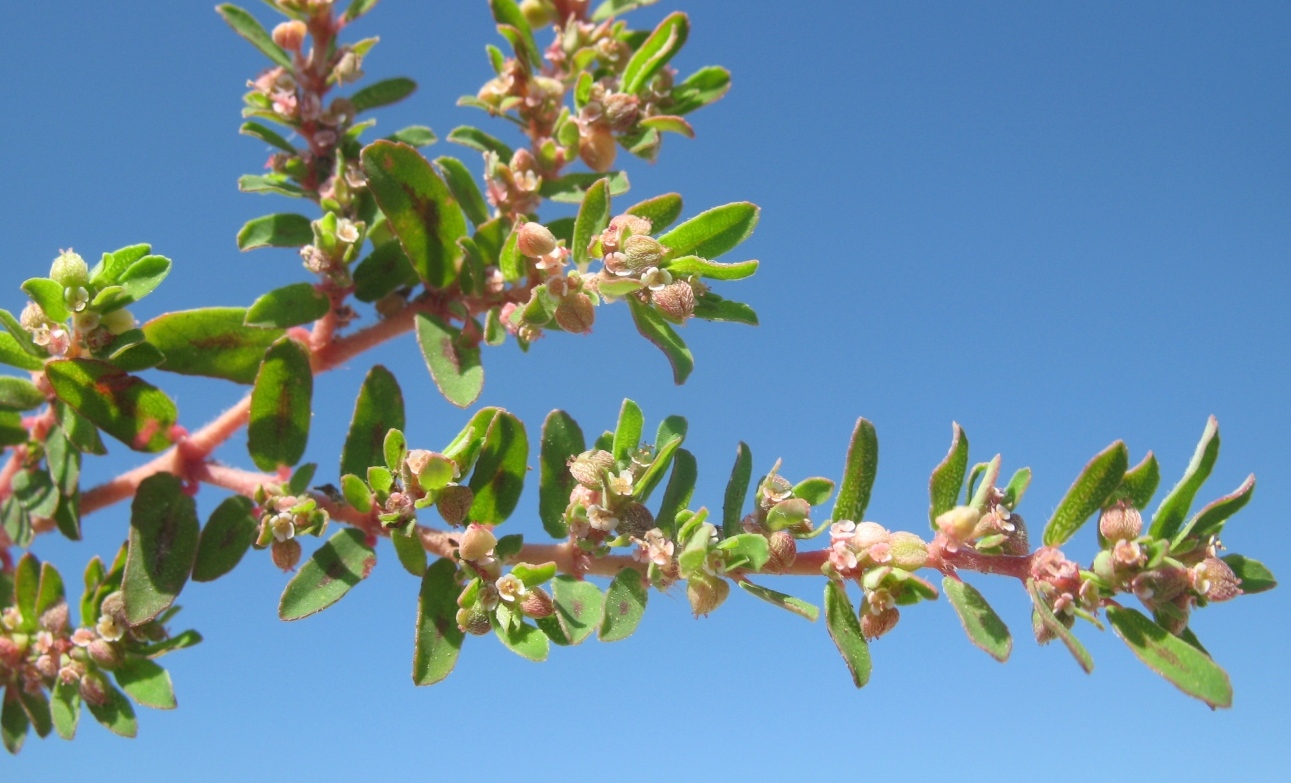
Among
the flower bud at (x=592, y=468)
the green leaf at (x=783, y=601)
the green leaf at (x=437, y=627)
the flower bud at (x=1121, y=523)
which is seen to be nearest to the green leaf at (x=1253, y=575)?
the flower bud at (x=1121, y=523)

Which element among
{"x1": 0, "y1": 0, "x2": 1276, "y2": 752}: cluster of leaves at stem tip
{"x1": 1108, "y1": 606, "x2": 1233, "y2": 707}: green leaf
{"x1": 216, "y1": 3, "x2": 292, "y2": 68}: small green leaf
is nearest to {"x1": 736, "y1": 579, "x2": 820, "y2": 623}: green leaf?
{"x1": 0, "y1": 0, "x2": 1276, "y2": 752}: cluster of leaves at stem tip

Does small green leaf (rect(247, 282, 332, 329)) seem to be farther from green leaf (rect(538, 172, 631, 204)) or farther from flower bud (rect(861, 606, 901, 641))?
flower bud (rect(861, 606, 901, 641))

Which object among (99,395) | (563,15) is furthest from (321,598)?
(563,15)

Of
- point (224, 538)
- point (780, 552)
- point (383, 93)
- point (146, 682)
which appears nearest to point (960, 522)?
point (780, 552)

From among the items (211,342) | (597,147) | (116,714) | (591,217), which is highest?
(597,147)

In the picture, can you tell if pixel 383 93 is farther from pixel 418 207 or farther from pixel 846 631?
pixel 846 631

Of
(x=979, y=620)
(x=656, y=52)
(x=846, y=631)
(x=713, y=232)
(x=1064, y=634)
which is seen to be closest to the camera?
(x=1064, y=634)

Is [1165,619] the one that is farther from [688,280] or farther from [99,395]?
[99,395]
